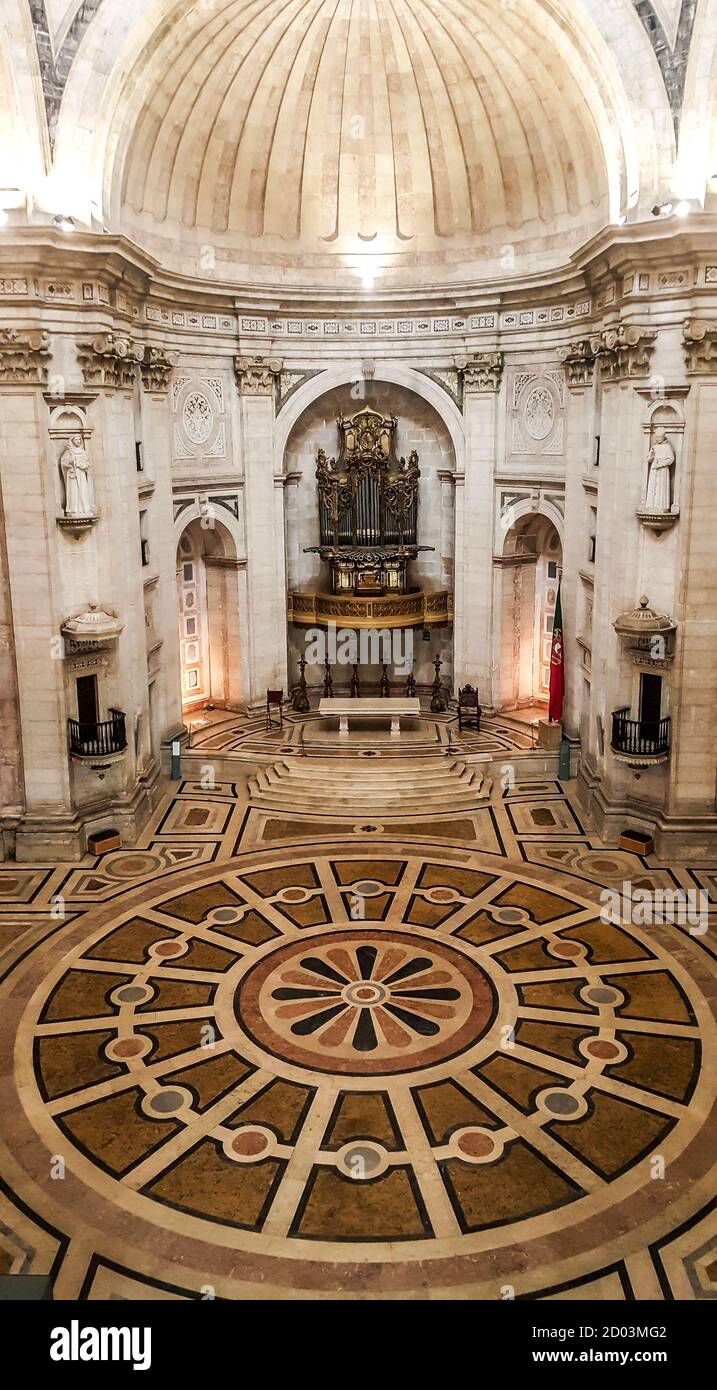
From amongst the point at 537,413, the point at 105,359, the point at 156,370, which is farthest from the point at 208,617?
the point at 537,413

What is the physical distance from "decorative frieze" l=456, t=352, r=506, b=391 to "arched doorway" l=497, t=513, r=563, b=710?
3.31 metres

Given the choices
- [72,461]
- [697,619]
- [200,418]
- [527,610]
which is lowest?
[527,610]

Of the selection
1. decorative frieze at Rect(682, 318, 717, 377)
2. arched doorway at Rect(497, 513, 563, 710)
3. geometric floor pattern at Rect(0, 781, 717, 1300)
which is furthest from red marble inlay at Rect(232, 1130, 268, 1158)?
arched doorway at Rect(497, 513, 563, 710)

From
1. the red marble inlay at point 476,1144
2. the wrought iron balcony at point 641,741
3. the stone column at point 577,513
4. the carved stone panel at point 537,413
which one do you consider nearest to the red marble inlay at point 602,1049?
the red marble inlay at point 476,1144

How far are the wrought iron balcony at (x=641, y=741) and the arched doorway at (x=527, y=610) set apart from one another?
714 centimetres

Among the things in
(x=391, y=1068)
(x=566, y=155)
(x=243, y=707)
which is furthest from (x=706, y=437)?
(x=243, y=707)

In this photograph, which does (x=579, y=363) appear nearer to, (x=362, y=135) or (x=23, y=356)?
(x=362, y=135)

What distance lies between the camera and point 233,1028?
1356 cm

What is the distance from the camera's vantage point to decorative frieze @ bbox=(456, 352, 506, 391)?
80.0ft

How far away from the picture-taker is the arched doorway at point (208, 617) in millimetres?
25578

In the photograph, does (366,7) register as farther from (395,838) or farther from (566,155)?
(395,838)

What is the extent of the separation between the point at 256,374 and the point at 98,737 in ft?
34.5

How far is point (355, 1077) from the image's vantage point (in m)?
12.6

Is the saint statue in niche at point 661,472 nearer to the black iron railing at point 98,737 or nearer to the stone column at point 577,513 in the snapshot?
the stone column at point 577,513
